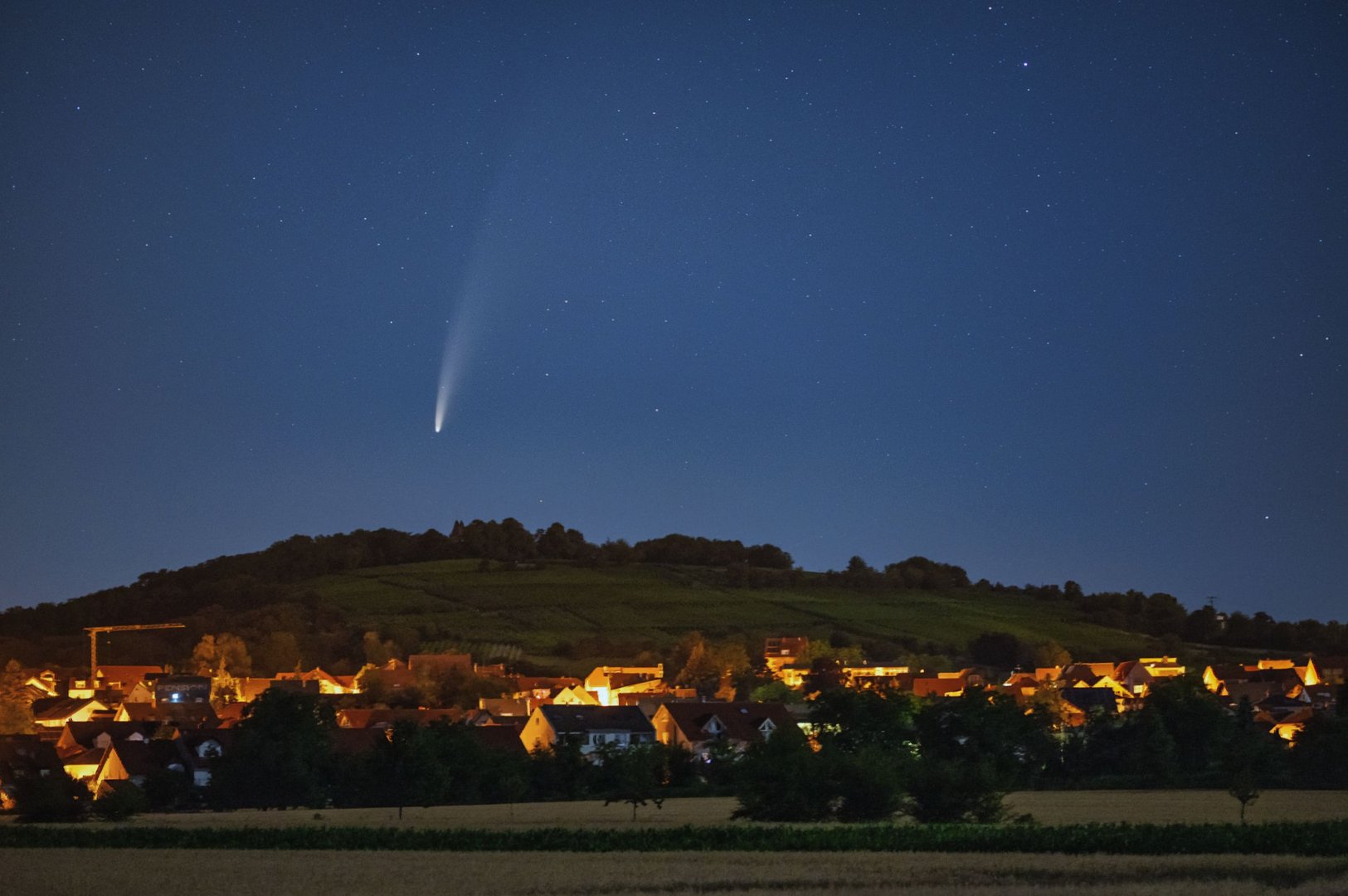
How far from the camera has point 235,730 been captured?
209 ft

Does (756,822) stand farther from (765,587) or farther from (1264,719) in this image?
(765,587)

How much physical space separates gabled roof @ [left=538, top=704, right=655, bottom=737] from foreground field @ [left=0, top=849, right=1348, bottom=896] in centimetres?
5147

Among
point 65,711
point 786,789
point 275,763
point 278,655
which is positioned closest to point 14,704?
point 65,711

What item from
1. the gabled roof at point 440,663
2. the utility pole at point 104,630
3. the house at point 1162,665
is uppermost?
the utility pole at point 104,630

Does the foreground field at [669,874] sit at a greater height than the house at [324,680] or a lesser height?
lesser

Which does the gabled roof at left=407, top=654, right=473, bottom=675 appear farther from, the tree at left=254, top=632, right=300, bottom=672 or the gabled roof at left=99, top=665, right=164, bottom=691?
the gabled roof at left=99, top=665, right=164, bottom=691

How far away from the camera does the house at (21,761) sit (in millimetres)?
65500

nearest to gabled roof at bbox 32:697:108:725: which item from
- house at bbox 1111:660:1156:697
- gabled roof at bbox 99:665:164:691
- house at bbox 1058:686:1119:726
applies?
gabled roof at bbox 99:665:164:691

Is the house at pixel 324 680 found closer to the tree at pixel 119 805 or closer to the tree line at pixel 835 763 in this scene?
the tree line at pixel 835 763

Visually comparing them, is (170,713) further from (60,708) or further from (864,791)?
(864,791)

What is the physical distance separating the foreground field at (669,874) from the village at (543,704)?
18.2 meters

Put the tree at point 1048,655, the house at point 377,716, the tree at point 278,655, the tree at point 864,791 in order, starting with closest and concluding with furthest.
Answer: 1. the tree at point 864,791
2. the house at point 377,716
3. the tree at point 278,655
4. the tree at point 1048,655

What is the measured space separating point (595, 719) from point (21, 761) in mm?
35059

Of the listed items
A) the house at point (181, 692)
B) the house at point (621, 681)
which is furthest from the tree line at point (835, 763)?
the house at point (181, 692)
